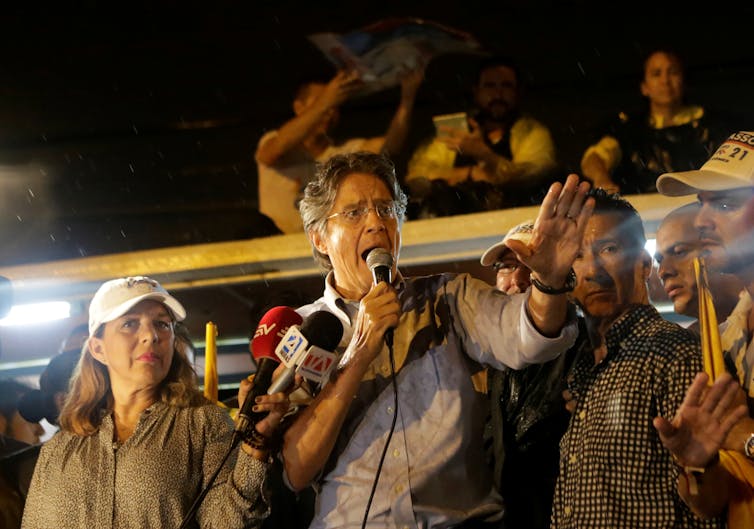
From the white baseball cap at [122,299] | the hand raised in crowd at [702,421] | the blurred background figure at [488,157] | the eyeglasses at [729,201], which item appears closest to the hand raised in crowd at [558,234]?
the hand raised in crowd at [702,421]

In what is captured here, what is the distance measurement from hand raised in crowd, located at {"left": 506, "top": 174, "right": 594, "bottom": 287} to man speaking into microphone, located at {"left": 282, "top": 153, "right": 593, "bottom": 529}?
41 mm

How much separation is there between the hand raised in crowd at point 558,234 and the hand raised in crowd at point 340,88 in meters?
4.60

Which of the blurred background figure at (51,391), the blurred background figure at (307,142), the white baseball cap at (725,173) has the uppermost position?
the blurred background figure at (307,142)

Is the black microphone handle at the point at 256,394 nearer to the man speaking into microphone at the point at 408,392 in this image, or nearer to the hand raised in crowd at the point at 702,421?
the man speaking into microphone at the point at 408,392

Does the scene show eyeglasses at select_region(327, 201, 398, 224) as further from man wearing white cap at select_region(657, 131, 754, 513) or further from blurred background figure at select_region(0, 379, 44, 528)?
blurred background figure at select_region(0, 379, 44, 528)

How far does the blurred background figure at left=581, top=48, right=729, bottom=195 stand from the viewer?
5367mm

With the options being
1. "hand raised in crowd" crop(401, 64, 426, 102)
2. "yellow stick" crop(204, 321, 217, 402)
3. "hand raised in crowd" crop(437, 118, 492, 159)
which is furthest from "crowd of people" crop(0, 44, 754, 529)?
"hand raised in crowd" crop(401, 64, 426, 102)

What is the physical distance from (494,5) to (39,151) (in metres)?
3.44

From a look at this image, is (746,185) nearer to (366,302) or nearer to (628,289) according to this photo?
(628,289)

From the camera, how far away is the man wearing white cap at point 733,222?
2514mm

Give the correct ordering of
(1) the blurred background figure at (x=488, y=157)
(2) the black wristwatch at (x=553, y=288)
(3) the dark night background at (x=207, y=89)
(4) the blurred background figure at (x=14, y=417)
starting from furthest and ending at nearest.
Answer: (3) the dark night background at (x=207, y=89)
(1) the blurred background figure at (x=488, y=157)
(4) the blurred background figure at (x=14, y=417)
(2) the black wristwatch at (x=553, y=288)

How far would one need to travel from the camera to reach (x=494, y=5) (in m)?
6.81

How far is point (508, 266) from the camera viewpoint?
10.6ft

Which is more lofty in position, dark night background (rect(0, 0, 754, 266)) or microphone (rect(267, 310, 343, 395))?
dark night background (rect(0, 0, 754, 266))
